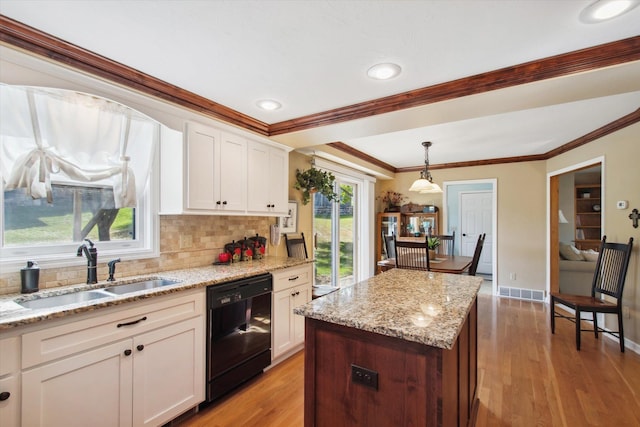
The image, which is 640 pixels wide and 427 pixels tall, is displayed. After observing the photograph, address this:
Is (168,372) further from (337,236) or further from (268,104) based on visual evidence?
(337,236)

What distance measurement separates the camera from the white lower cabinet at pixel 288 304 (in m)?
2.67

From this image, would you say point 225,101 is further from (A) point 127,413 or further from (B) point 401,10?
(A) point 127,413

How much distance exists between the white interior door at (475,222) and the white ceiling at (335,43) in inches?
165

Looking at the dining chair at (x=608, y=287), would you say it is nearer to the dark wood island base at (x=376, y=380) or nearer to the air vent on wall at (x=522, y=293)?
the air vent on wall at (x=522, y=293)

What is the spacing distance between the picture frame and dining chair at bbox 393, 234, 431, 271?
1242 millimetres

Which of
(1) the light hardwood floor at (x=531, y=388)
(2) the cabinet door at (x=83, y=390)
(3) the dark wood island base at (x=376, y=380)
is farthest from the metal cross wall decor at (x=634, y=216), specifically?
(2) the cabinet door at (x=83, y=390)

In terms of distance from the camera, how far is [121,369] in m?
1.63

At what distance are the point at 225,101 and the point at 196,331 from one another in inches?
68.8

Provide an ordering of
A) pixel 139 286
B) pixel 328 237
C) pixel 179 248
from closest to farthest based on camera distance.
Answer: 1. pixel 139 286
2. pixel 179 248
3. pixel 328 237

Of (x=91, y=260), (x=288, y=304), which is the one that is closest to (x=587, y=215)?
(x=288, y=304)

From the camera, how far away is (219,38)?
159cm

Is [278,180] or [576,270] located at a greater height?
[278,180]

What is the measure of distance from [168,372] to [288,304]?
1151 millimetres

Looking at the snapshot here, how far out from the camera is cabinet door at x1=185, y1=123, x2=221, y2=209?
2309 mm
